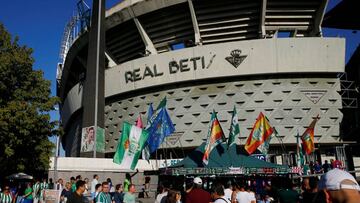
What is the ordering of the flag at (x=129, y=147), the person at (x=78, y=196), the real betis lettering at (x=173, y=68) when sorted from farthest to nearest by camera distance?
the real betis lettering at (x=173, y=68) < the flag at (x=129, y=147) < the person at (x=78, y=196)

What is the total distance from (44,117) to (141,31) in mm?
22605

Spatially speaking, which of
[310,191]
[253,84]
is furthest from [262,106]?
[310,191]

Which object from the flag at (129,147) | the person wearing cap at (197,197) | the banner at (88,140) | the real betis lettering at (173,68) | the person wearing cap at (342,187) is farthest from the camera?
the real betis lettering at (173,68)

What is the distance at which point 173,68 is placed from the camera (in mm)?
38188

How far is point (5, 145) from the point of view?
725 inches

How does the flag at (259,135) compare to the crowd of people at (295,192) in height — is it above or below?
above

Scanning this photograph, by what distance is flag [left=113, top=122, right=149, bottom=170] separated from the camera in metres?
15.0

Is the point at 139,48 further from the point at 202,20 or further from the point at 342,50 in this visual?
the point at 342,50

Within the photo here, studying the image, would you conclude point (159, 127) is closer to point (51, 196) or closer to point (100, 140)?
point (51, 196)

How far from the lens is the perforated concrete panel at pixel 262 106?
3544 cm

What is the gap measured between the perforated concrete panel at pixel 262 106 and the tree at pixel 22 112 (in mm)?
17833

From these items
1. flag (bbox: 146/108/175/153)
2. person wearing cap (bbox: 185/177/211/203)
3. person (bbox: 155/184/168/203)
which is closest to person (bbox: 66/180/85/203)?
person (bbox: 155/184/168/203)

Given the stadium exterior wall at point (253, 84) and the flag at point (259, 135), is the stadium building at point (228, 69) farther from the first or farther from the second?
the flag at point (259, 135)

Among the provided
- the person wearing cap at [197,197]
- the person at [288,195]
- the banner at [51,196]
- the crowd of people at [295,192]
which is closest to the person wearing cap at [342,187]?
the crowd of people at [295,192]
